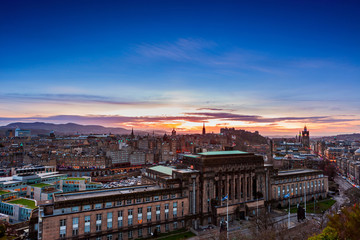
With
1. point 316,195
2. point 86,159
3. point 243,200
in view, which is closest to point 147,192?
point 243,200

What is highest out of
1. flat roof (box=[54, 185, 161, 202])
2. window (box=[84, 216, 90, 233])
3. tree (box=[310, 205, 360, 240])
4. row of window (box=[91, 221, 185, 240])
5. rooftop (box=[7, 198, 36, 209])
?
tree (box=[310, 205, 360, 240])

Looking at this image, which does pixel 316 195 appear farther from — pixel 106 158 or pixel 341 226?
pixel 106 158

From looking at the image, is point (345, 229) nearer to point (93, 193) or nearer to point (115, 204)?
point (115, 204)

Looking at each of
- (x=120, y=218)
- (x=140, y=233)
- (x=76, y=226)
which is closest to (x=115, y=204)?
(x=120, y=218)

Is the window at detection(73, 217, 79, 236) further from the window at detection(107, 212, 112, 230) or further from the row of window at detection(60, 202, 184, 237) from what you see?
the window at detection(107, 212, 112, 230)

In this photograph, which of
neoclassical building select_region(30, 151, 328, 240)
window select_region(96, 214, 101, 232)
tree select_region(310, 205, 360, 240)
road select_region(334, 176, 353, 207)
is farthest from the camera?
road select_region(334, 176, 353, 207)

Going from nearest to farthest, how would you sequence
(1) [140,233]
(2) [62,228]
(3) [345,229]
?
(3) [345,229] → (2) [62,228] → (1) [140,233]

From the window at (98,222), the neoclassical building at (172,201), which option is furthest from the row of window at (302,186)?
the window at (98,222)

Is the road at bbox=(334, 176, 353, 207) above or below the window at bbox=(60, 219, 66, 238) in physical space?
below

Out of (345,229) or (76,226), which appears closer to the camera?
(345,229)

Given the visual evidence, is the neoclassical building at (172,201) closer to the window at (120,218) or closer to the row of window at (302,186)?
the window at (120,218)

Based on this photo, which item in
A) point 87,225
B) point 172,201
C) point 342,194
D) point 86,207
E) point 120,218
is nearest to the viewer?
point 87,225

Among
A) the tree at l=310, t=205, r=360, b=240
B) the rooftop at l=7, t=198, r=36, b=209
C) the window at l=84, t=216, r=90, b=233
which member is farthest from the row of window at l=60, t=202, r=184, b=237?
the tree at l=310, t=205, r=360, b=240

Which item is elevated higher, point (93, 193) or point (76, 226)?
point (93, 193)
